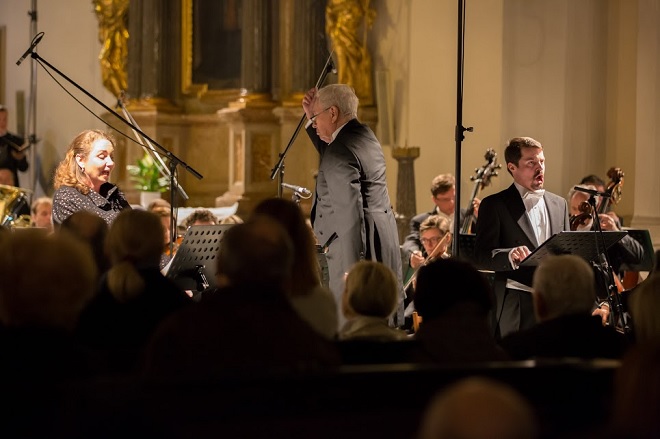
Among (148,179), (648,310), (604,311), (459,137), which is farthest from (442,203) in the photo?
(648,310)

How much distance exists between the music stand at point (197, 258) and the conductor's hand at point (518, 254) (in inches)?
58.9

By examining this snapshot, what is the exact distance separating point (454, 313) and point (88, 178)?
3.24 metres

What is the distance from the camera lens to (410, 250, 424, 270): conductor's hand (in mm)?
8938

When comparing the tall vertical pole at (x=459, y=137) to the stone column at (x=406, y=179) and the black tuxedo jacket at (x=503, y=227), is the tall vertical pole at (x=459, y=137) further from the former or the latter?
the stone column at (x=406, y=179)

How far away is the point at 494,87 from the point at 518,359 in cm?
767

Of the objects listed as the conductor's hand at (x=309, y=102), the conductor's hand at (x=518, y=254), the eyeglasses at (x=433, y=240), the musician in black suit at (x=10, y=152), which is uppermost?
the conductor's hand at (x=309, y=102)

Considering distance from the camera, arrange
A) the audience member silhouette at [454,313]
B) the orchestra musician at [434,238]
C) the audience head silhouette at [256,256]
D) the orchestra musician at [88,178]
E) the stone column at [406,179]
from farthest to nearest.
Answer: the stone column at [406,179], the orchestra musician at [434,238], the orchestra musician at [88,178], the audience member silhouette at [454,313], the audience head silhouette at [256,256]

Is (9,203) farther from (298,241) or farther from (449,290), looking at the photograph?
(449,290)

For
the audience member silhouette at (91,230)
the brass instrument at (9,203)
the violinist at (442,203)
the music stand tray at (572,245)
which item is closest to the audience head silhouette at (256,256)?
the audience member silhouette at (91,230)

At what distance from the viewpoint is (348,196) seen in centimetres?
641

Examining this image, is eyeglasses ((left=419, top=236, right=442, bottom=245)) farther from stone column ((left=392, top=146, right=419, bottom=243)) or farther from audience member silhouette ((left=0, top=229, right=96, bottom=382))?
audience member silhouette ((left=0, top=229, right=96, bottom=382))

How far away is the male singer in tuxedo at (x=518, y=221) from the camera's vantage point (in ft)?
21.9

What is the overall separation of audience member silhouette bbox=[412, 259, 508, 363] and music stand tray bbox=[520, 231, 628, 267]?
7.06 feet

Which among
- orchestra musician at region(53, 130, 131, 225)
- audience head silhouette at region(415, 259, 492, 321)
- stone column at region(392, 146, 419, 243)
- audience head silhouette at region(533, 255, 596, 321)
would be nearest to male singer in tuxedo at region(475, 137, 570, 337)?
orchestra musician at region(53, 130, 131, 225)
